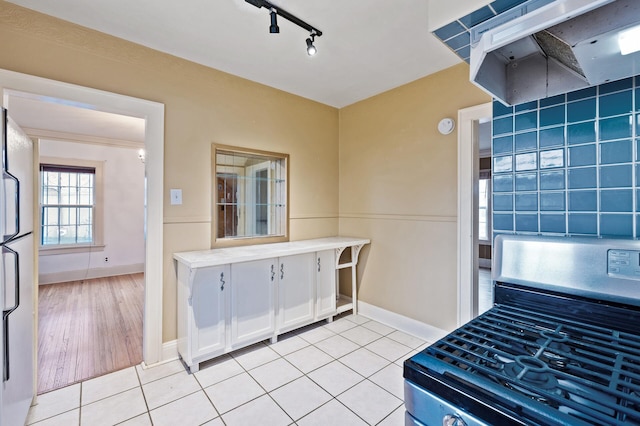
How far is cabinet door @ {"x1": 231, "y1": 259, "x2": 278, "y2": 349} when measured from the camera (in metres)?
2.32

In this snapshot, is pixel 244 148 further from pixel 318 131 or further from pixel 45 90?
pixel 45 90

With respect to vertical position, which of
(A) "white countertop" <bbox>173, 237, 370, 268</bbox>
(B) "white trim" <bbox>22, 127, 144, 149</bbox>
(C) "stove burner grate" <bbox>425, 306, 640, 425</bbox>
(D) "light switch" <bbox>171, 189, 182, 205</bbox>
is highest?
(B) "white trim" <bbox>22, 127, 144, 149</bbox>

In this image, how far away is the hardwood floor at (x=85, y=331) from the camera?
2213mm

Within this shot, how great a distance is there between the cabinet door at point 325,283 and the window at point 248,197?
51 cm

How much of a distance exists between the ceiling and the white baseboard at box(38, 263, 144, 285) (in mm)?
4061

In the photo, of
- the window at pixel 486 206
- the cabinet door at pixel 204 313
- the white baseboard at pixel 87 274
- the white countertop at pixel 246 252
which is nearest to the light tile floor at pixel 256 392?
the cabinet door at pixel 204 313

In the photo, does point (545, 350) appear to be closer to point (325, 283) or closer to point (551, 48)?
point (551, 48)

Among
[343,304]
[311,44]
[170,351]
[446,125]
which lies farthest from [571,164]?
[170,351]

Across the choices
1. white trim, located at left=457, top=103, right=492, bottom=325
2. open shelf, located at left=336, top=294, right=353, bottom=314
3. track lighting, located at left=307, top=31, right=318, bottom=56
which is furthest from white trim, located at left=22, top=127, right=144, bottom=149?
white trim, located at left=457, top=103, right=492, bottom=325

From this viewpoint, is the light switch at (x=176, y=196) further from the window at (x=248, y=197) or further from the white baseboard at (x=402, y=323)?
the white baseboard at (x=402, y=323)

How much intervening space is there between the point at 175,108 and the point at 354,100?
6.16 feet

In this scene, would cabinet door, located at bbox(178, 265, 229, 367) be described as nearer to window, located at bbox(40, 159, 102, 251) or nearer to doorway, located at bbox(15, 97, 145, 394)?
doorway, located at bbox(15, 97, 145, 394)

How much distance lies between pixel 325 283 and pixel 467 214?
1457mm

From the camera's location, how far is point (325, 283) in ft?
9.65
